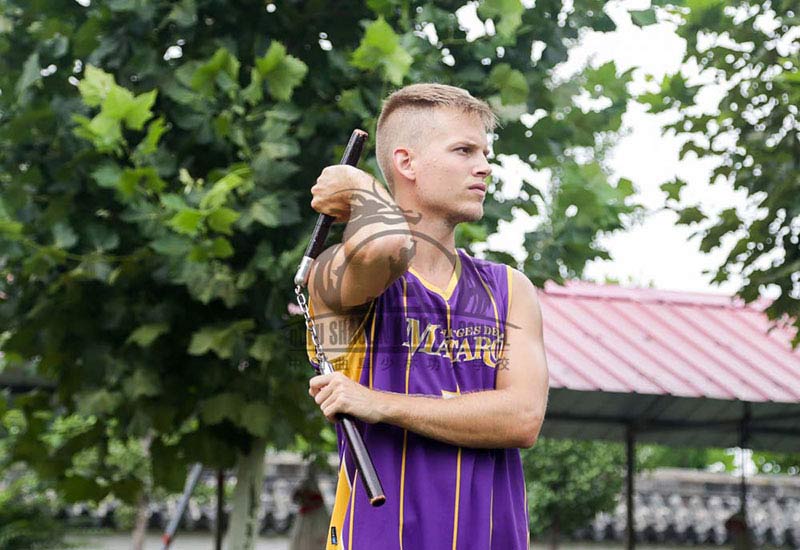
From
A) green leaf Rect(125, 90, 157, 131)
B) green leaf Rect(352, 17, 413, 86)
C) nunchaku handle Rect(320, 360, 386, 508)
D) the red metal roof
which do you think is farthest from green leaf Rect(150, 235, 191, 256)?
the red metal roof

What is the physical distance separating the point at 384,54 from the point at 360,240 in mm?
3073

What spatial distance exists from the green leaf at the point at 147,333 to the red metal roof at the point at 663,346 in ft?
11.8

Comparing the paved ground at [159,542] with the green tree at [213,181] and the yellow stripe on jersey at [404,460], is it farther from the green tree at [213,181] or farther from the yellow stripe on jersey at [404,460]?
the yellow stripe on jersey at [404,460]

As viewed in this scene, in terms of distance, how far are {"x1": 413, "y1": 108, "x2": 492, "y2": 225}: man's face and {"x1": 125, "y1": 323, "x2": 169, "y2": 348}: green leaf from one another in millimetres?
3508

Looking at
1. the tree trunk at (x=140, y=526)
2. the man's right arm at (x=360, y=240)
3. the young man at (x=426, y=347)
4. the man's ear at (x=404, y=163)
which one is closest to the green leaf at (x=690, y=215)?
the young man at (x=426, y=347)

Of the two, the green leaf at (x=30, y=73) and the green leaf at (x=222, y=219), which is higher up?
the green leaf at (x=30, y=73)

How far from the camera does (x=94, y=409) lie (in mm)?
6000

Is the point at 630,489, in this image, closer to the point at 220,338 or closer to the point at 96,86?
the point at 220,338

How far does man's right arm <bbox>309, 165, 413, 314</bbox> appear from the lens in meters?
2.41

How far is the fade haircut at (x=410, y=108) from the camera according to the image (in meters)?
2.66

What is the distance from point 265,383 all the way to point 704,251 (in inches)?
106

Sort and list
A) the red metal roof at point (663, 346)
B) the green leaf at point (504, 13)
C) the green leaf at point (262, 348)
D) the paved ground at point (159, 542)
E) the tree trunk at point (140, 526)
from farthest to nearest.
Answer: the paved ground at point (159, 542) → the tree trunk at point (140, 526) → the red metal roof at point (663, 346) → the green leaf at point (262, 348) → the green leaf at point (504, 13)

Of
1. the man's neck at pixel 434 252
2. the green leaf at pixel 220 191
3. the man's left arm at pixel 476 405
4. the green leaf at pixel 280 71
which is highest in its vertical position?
the green leaf at pixel 280 71

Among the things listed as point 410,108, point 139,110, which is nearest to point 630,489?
point 139,110
